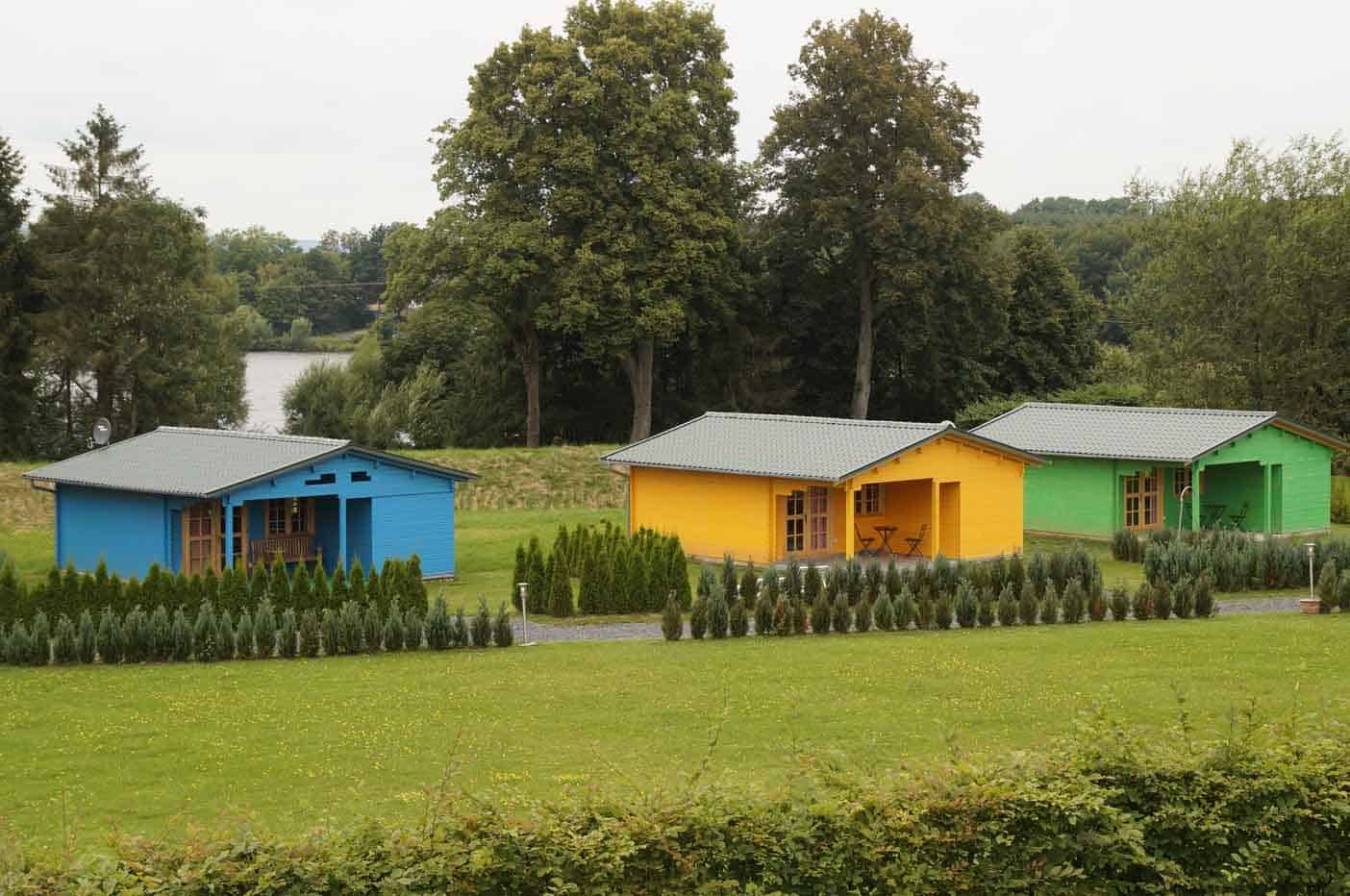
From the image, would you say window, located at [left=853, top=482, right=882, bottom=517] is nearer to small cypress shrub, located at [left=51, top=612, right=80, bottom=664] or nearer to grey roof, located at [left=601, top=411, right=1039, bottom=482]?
grey roof, located at [left=601, top=411, right=1039, bottom=482]

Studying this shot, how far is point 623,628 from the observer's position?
79.9ft

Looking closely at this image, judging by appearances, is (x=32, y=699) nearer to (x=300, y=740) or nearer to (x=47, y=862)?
(x=300, y=740)

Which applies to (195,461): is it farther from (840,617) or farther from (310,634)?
(840,617)

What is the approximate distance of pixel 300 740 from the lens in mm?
15125

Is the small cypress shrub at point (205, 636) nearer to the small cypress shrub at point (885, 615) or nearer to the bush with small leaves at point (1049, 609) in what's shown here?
the small cypress shrub at point (885, 615)

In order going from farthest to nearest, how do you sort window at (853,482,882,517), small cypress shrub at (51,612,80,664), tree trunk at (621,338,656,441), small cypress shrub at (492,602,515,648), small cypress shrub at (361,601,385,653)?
tree trunk at (621,338,656,441) → window at (853,482,882,517) → small cypress shrub at (492,602,515,648) → small cypress shrub at (361,601,385,653) → small cypress shrub at (51,612,80,664)

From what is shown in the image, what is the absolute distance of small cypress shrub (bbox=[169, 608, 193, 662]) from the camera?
69.1 feet

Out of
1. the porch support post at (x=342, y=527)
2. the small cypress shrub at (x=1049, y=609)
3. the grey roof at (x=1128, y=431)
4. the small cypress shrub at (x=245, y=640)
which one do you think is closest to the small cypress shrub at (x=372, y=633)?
the small cypress shrub at (x=245, y=640)

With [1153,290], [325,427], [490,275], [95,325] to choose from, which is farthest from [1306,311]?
[95,325]

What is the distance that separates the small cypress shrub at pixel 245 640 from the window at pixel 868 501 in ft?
51.5

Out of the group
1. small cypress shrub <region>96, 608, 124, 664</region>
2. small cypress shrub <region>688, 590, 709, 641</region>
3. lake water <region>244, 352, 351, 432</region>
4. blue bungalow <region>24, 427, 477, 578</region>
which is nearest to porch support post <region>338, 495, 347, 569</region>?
blue bungalow <region>24, 427, 477, 578</region>

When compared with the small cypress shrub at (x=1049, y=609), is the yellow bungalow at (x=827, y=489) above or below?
above

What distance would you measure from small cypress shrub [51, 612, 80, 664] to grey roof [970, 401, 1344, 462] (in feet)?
73.7

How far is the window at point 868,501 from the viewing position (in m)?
33.9
